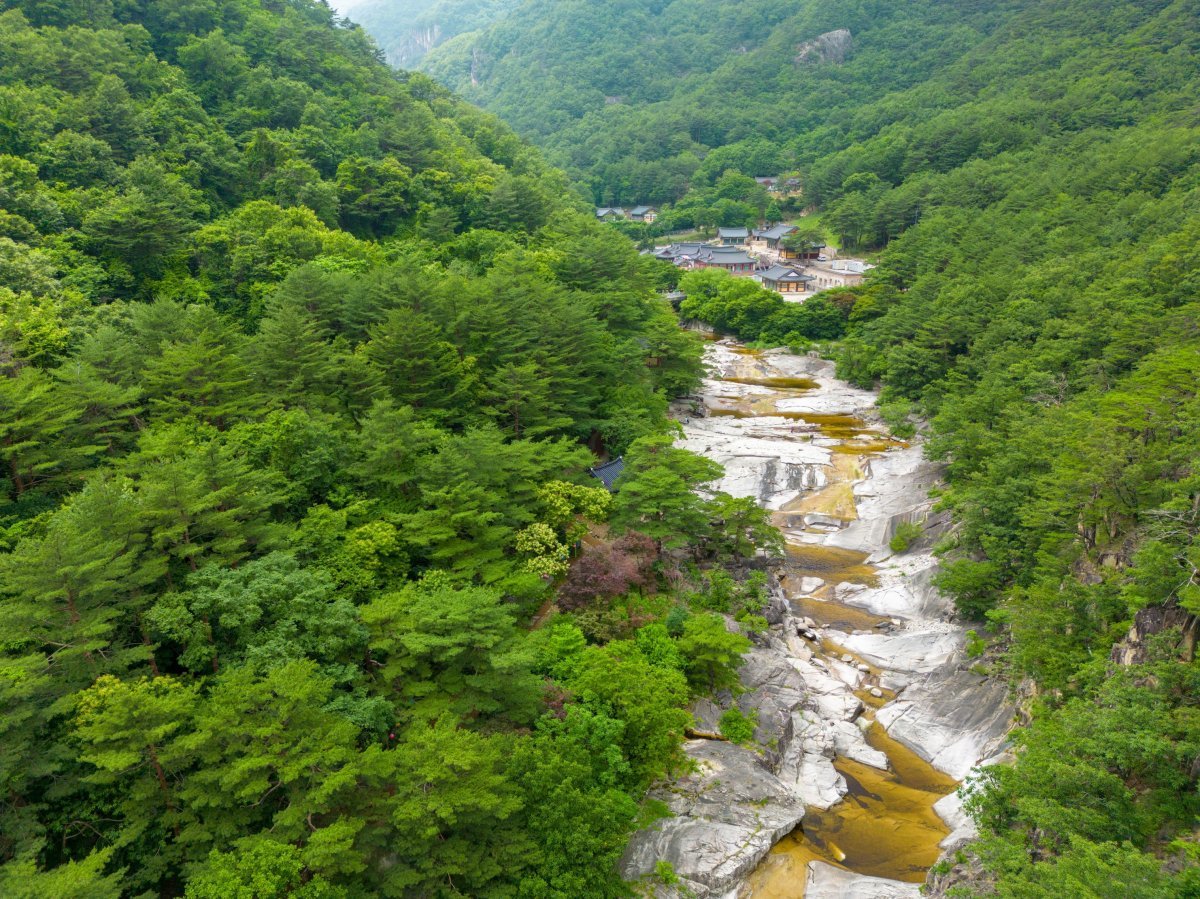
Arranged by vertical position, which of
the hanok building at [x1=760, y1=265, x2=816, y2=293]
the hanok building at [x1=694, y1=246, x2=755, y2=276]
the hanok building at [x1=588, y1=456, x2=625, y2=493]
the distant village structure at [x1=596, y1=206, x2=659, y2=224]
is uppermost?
the distant village structure at [x1=596, y1=206, x2=659, y2=224]

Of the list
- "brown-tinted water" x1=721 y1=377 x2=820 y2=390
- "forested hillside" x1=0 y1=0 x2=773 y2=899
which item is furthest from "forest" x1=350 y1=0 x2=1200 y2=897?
"forested hillside" x1=0 y1=0 x2=773 y2=899

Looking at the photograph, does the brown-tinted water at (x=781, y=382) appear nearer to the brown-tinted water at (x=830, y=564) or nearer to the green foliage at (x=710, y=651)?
the brown-tinted water at (x=830, y=564)

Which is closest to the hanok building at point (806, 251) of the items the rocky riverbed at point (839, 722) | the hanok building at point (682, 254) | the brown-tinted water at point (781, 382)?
the hanok building at point (682, 254)

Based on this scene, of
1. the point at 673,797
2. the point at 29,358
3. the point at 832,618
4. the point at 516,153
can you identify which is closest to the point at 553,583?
the point at 673,797

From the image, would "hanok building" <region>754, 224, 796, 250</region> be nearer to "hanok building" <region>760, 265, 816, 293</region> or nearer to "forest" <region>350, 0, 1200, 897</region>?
"forest" <region>350, 0, 1200, 897</region>

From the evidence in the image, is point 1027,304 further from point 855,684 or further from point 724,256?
point 724,256

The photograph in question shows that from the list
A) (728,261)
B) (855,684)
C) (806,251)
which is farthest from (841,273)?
(855,684)
